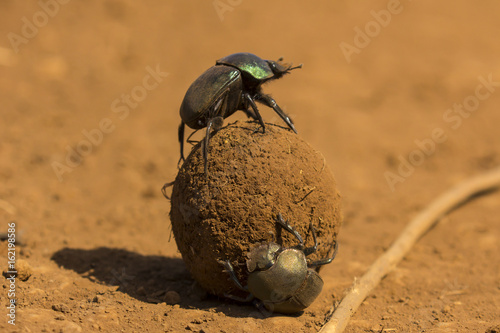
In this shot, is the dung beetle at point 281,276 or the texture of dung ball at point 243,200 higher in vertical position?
the texture of dung ball at point 243,200

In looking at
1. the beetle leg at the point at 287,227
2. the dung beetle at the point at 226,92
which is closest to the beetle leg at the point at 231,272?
the beetle leg at the point at 287,227

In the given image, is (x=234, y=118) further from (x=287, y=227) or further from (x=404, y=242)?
(x=287, y=227)

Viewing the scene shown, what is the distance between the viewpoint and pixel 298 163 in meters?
3.81

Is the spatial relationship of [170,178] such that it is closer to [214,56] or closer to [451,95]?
[214,56]

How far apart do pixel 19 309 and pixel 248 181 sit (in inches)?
71.1

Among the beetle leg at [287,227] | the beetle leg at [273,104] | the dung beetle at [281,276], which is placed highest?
the beetle leg at [273,104]

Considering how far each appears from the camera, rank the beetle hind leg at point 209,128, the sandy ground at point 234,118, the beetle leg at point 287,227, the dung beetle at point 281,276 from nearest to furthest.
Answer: the dung beetle at point 281,276
the beetle leg at point 287,227
the beetle hind leg at point 209,128
the sandy ground at point 234,118

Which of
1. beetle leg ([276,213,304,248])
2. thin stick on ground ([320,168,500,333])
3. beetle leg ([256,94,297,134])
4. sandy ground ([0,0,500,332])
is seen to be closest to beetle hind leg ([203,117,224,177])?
beetle leg ([256,94,297,134])

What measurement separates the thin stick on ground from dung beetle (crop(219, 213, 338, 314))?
28cm

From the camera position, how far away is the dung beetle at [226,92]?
381cm

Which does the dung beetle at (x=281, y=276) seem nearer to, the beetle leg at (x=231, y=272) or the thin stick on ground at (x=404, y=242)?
the beetle leg at (x=231, y=272)

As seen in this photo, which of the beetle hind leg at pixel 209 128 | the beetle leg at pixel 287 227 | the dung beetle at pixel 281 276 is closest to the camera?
the dung beetle at pixel 281 276

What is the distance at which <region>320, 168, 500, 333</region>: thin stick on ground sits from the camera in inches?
146

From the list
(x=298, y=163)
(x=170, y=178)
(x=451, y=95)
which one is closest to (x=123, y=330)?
(x=298, y=163)
